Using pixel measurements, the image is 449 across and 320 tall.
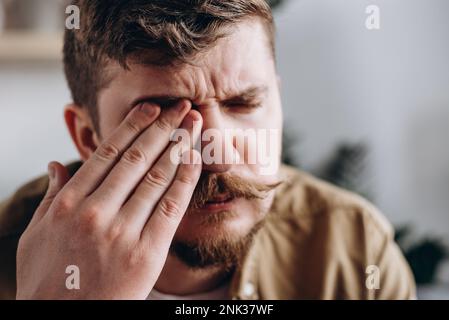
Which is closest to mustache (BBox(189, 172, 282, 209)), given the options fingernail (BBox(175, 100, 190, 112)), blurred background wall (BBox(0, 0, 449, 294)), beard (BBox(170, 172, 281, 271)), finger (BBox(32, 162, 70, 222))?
beard (BBox(170, 172, 281, 271))

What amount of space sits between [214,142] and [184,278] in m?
0.31

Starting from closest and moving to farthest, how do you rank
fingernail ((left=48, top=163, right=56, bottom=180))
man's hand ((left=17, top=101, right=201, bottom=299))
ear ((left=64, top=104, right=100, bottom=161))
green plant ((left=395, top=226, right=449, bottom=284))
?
man's hand ((left=17, top=101, right=201, bottom=299)) < fingernail ((left=48, top=163, right=56, bottom=180)) < ear ((left=64, top=104, right=100, bottom=161)) < green plant ((left=395, top=226, right=449, bottom=284))

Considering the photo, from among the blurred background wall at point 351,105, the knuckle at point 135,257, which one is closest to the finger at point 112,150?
the knuckle at point 135,257

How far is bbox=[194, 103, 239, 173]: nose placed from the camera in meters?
0.74

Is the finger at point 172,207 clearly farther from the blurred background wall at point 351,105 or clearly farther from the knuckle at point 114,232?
the blurred background wall at point 351,105

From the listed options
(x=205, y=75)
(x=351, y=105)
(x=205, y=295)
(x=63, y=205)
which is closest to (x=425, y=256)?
(x=351, y=105)

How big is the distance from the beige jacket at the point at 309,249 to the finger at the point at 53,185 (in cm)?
13

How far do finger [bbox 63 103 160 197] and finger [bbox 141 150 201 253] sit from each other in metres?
0.08

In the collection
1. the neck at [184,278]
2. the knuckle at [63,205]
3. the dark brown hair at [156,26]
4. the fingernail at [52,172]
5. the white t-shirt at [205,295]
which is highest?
the dark brown hair at [156,26]

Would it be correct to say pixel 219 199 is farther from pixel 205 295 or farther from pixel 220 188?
pixel 205 295

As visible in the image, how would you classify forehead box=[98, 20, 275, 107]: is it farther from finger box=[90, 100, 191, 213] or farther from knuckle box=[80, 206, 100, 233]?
knuckle box=[80, 206, 100, 233]

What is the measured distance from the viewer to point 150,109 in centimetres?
73

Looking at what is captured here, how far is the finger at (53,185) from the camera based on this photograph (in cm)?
74
